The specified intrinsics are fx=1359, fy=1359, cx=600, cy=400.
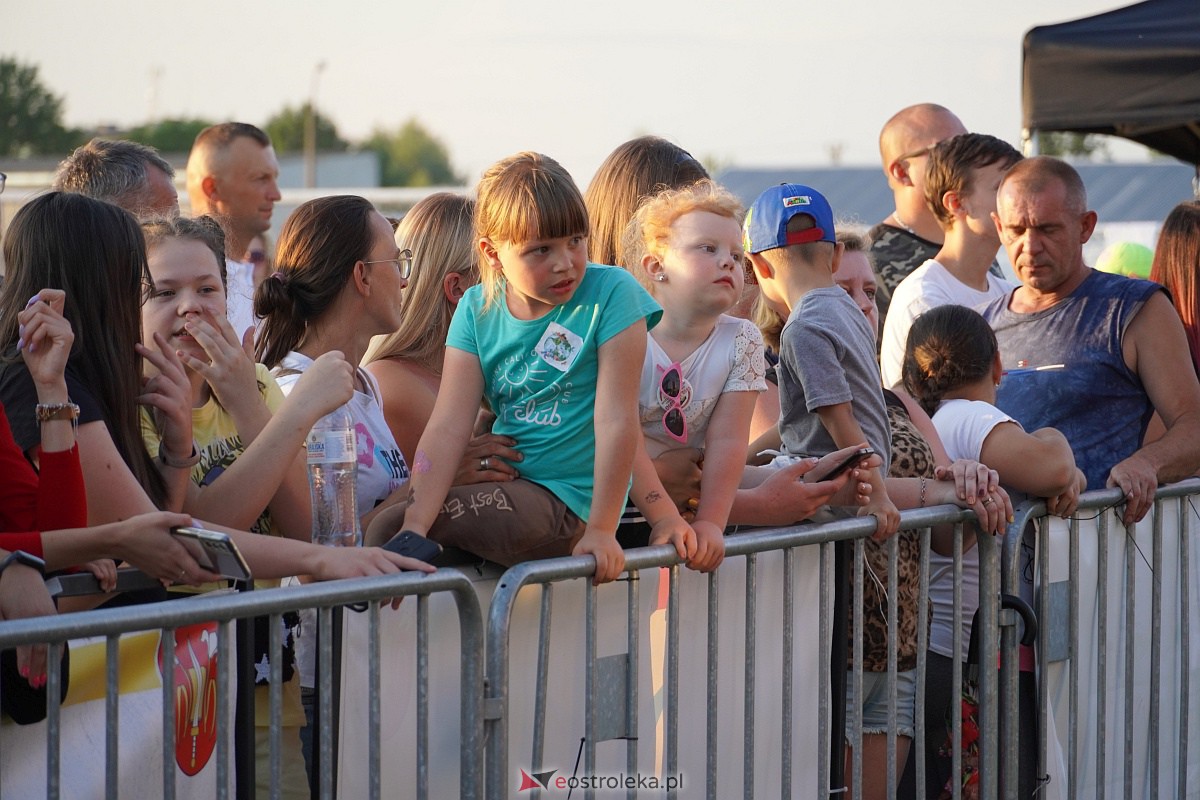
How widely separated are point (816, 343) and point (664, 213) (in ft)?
1.77

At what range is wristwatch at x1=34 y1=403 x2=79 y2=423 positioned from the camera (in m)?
2.68

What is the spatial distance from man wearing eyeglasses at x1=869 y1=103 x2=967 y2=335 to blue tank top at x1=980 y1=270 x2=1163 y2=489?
168 cm

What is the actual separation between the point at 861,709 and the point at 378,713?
146 centimetres

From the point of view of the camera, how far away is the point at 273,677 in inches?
104

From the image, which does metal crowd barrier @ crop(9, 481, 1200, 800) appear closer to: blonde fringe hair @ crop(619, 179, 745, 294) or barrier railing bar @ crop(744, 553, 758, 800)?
barrier railing bar @ crop(744, 553, 758, 800)

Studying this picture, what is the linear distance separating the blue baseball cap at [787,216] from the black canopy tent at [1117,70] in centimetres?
427

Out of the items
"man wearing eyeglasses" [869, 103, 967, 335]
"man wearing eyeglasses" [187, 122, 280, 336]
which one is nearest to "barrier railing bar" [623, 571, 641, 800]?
"man wearing eyeglasses" [869, 103, 967, 335]

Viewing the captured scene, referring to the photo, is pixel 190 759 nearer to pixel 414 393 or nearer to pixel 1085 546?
pixel 414 393

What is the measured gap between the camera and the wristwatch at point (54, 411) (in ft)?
8.80

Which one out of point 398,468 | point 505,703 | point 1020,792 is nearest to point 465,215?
point 398,468

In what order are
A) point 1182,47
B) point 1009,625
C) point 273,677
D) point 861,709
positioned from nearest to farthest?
point 273,677
point 861,709
point 1009,625
point 1182,47

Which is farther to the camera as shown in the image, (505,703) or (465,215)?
(465,215)

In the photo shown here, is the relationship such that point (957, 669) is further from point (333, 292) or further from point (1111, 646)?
point (333, 292)

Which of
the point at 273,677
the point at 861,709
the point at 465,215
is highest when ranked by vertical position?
the point at 465,215
